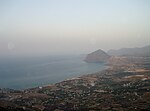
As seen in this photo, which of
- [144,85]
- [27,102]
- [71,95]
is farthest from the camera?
[144,85]

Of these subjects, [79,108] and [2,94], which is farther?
[2,94]

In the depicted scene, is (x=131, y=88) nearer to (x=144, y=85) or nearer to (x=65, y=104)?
(x=144, y=85)

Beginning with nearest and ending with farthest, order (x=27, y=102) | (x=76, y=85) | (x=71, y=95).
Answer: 1. (x=27, y=102)
2. (x=71, y=95)
3. (x=76, y=85)

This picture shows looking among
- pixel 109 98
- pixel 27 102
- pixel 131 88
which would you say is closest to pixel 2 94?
pixel 27 102

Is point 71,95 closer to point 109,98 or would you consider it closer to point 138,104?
point 109,98

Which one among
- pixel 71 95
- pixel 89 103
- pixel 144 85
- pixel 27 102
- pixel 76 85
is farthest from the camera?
pixel 76 85

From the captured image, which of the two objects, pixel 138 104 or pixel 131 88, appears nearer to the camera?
pixel 138 104

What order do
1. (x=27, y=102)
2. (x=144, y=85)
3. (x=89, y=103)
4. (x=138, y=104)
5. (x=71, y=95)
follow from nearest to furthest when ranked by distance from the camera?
1. (x=138, y=104)
2. (x=89, y=103)
3. (x=27, y=102)
4. (x=71, y=95)
5. (x=144, y=85)

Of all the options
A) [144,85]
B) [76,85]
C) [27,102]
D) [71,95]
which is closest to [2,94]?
[27,102]

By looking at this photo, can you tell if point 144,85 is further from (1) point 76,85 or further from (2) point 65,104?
(2) point 65,104
